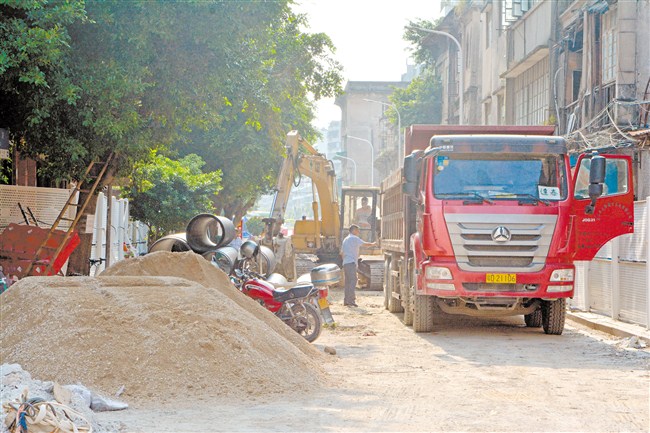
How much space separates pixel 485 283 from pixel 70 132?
707cm

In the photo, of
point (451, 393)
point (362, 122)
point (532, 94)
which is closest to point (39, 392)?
point (451, 393)

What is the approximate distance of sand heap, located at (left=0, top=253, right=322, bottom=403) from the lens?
984 cm

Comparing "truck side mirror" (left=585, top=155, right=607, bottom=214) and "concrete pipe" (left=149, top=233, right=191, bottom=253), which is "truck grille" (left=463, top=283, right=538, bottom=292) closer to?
"truck side mirror" (left=585, top=155, right=607, bottom=214)

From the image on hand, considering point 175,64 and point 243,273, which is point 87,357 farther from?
point 175,64

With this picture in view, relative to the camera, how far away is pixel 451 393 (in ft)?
34.3

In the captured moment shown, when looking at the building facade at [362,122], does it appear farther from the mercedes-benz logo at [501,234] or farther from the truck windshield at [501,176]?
the mercedes-benz logo at [501,234]

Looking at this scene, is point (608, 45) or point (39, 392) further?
point (608, 45)

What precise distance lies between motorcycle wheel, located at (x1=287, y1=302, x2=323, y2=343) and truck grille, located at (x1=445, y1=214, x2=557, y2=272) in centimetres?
256

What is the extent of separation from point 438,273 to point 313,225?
47.8 feet

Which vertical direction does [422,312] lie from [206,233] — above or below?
below

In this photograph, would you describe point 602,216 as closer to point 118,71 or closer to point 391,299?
point 391,299

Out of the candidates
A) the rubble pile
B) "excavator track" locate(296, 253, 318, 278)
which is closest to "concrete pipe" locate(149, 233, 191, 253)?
"excavator track" locate(296, 253, 318, 278)

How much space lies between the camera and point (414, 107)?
185ft

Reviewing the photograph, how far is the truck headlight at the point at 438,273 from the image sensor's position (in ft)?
52.2
